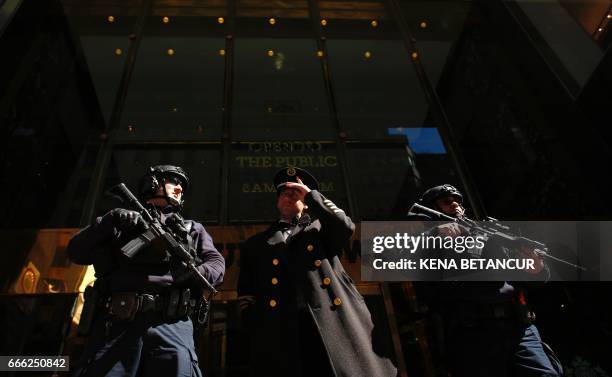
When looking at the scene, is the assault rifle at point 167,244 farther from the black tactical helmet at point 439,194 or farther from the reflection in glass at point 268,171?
the reflection in glass at point 268,171

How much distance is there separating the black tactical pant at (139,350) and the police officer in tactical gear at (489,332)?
2069mm

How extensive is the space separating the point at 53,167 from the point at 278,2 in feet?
24.1

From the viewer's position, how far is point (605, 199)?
18.6ft

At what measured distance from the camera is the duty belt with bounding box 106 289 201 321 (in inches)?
124

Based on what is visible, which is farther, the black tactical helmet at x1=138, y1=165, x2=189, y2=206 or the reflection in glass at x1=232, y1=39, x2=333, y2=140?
the reflection in glass at x1=232, y1=39, x2=333, y2=140

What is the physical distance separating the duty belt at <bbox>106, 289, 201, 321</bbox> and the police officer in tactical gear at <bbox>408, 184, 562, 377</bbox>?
2.11m

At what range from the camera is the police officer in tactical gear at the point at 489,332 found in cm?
366

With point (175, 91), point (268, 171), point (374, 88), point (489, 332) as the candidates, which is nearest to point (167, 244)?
point (489, 332)

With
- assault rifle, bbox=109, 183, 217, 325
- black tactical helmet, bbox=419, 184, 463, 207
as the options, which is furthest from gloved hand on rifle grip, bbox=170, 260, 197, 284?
black tactical helmet, bbox=419, 184, 463, 207

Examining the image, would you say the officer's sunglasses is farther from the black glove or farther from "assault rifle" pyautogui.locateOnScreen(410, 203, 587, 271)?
"assault rifle" pyautogui.locateOnScreen(410, 203, 587, 271)

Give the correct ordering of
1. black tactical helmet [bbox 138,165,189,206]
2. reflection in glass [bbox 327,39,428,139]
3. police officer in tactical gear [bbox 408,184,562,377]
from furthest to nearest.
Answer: reflection in glass [bbox 327,39,428,139] → black tactical helmet [bbox 138,165,189,206] → police officer in tactical gear [bbox 408,184,562,377]

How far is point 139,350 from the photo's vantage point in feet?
10.1

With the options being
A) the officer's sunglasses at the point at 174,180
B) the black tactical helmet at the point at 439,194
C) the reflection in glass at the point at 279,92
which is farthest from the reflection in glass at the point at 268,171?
the officer's sunglasses at the point at 174,180

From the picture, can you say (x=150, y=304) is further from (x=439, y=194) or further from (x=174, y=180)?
(x=439, y=194)
